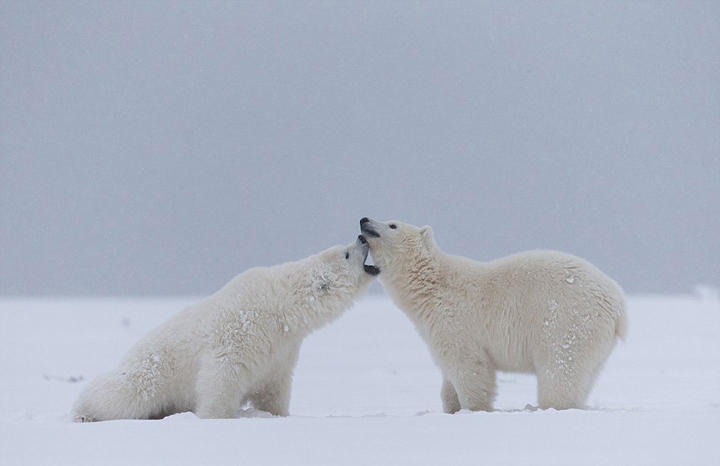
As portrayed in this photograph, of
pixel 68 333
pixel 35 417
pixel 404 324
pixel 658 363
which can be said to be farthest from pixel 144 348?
pixel 404 324

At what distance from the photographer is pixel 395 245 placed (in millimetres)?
6844

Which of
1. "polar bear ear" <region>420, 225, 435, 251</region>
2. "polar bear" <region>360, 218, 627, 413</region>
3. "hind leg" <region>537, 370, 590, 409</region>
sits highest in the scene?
"polar bear ear" <region>420, 225, 435, 251</region>

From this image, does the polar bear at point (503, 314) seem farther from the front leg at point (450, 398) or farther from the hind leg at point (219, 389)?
the hind leg at point (219, 389)

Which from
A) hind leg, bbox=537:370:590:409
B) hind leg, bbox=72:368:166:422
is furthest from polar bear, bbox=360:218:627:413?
hind leg, bbox=72:368:166:422

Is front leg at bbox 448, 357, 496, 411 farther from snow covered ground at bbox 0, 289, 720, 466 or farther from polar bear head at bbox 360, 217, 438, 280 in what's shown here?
polar bear head at bbox 360, 217, 438, 280

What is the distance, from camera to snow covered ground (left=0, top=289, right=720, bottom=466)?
3775 millimetres

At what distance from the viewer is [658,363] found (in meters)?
11.8

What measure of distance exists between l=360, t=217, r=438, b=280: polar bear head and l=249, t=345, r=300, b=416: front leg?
3.73 feet

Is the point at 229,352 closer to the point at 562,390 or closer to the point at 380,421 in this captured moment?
the point at 380,421

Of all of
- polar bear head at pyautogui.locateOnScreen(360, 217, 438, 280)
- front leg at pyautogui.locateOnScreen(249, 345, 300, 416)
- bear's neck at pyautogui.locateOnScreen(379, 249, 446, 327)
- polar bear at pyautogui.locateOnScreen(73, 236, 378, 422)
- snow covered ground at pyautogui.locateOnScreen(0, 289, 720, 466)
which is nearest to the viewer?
snow covered ground at pyautogui.locateOnScreen(0, 289, 720, 466)

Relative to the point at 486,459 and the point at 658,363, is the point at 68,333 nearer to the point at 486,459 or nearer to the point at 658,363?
the point at 658,363

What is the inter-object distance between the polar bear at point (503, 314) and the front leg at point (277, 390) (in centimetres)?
113

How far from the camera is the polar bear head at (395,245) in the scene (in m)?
6.81

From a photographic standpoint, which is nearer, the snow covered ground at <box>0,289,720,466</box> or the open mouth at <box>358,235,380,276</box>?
the snow covered ground at <box>0,289,720,466</box>
